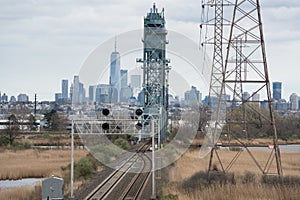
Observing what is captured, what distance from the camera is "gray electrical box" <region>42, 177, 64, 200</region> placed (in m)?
19.2

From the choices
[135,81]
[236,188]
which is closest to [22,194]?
[236,188]

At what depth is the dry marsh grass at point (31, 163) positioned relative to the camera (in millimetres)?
31628

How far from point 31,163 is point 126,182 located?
40.2 ft

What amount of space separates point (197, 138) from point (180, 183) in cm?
2716

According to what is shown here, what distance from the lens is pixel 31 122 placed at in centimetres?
8388

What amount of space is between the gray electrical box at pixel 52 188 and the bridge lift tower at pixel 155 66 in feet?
74.0

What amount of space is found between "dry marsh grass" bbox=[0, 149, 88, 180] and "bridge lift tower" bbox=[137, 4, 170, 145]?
852cm

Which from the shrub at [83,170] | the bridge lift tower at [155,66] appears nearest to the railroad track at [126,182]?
the shrub at [83,170]

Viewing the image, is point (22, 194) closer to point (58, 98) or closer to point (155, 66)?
point (155, 66)

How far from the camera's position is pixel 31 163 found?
36.2 metres

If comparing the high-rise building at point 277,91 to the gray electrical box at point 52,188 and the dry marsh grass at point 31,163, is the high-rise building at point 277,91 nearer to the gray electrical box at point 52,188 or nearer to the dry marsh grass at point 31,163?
the dry marsh grass at point 31,163


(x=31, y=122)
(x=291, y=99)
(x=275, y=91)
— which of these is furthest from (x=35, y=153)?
(x=291, y=99)

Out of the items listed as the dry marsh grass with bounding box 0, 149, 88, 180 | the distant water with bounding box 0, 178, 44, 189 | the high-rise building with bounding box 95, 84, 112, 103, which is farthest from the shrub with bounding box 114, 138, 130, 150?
the distant water with bounding box 0, 178, 44, 189

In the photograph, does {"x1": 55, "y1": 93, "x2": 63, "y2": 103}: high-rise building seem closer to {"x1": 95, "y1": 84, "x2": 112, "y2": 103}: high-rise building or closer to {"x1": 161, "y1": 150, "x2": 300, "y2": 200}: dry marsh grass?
{"x1": 95, "y1": 84, "x2": 112, "y2": 103}: high-rise building
